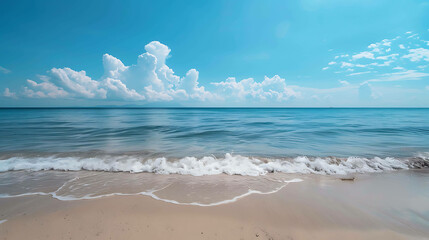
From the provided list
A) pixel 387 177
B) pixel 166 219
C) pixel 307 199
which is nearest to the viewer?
pixel 166 219

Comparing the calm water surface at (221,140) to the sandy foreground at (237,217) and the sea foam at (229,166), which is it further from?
the sandy foreground at (237,217)

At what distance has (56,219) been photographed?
135 inches

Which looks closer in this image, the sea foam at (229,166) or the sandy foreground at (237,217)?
the sandy foreground at (237,217)

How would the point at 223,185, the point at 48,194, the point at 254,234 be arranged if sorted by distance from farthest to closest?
1. the point at 223,185
2. the point at 48,194
3. the point at 254,234

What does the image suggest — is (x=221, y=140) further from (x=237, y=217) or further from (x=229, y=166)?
(x=237, y=217)

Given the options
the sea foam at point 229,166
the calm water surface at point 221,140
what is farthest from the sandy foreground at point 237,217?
the calm water surface at point 221,140

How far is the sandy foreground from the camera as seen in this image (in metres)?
3.08

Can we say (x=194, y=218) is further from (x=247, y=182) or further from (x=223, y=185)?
(x=247, y=182)

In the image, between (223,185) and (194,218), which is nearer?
(194,218)

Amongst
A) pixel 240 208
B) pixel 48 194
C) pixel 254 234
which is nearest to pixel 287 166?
→ pixel 240 208

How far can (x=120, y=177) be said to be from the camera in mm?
5809

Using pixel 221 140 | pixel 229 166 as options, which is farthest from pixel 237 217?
pixel 221 140

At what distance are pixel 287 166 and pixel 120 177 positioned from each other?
6.13m

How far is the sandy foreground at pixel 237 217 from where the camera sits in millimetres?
3078
